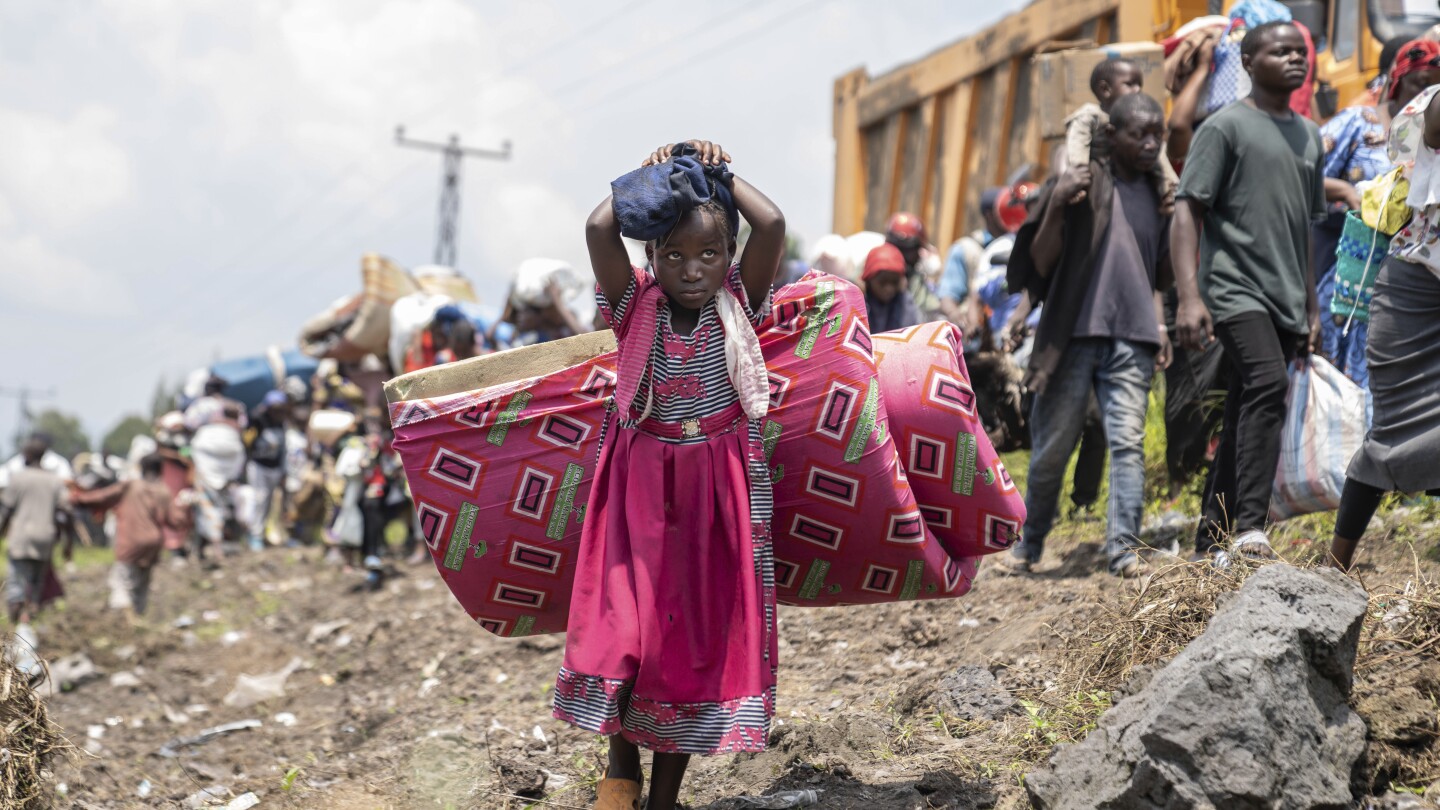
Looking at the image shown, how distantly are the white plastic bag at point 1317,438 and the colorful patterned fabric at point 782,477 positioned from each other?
152 centimetres

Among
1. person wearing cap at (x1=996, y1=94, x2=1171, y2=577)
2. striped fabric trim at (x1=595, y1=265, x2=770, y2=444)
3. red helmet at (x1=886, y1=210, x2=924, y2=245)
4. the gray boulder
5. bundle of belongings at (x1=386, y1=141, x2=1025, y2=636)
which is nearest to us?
striped fabric trim at (x1=595, y1=265, x2=770, y2=444)

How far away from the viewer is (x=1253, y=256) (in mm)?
4688

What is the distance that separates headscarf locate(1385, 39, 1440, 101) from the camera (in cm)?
523

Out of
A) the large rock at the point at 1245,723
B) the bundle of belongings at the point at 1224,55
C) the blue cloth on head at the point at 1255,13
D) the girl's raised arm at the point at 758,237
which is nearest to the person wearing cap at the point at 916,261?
the bundle of belongings at the point at 1224,55

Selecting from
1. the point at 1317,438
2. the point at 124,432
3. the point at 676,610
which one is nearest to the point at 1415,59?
the point at 1317,438

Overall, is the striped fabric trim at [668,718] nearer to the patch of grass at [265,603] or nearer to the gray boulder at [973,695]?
the gray boulder at [973,695]

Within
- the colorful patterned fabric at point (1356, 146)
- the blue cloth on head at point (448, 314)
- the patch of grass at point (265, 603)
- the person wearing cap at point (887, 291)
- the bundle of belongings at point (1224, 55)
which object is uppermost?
the bundle of belongings at point (1224, 55)

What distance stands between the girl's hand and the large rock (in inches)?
62.3

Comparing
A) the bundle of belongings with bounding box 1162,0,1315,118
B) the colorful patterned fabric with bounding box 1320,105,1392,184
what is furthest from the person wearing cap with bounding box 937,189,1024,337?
the colorful patterned fabric with bounding box 1320,105,1392,184

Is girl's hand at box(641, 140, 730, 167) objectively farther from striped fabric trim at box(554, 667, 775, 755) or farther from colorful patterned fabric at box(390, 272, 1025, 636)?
striped fabric trim at box(554, 667, 775, 755)

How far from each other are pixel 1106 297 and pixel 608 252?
2.64 metres

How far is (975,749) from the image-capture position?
12.6 ft

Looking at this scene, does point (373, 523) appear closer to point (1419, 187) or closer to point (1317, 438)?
point (1317, 438)

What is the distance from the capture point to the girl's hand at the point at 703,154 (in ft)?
10.8
